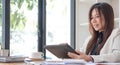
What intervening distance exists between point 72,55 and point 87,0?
7.19 ft

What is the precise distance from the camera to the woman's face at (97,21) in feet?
7.14

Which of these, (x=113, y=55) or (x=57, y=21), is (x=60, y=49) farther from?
(x=57, y=21)

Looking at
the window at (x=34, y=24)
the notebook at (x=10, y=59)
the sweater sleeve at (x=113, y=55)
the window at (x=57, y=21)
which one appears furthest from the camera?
Answer: the window at (x=57, y=21)

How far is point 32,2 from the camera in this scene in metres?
4.10

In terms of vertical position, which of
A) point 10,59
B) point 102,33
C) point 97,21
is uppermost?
point 97,21

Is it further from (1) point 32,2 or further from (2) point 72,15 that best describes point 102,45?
(1) point 32,2

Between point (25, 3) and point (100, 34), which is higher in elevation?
point (25, 3)

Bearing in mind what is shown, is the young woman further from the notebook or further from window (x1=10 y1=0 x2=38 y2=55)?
window (x1=10 y1=0 x2=38 y2=55)

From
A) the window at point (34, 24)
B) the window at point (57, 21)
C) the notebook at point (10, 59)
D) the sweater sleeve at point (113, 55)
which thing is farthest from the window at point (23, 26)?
the sweater sleeve at point (113, 55)

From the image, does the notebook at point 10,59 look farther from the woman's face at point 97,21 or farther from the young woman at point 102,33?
the woman's face at point 97,21

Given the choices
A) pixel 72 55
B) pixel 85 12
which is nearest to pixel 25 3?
pixel 85 12

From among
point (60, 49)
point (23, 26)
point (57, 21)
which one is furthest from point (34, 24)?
point (60, 49)

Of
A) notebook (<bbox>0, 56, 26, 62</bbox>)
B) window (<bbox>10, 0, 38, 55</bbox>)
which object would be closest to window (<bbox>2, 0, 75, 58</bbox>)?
window (<bbox>10, 0, 38, 55</bbox>)

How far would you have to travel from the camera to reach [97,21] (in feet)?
7.22
